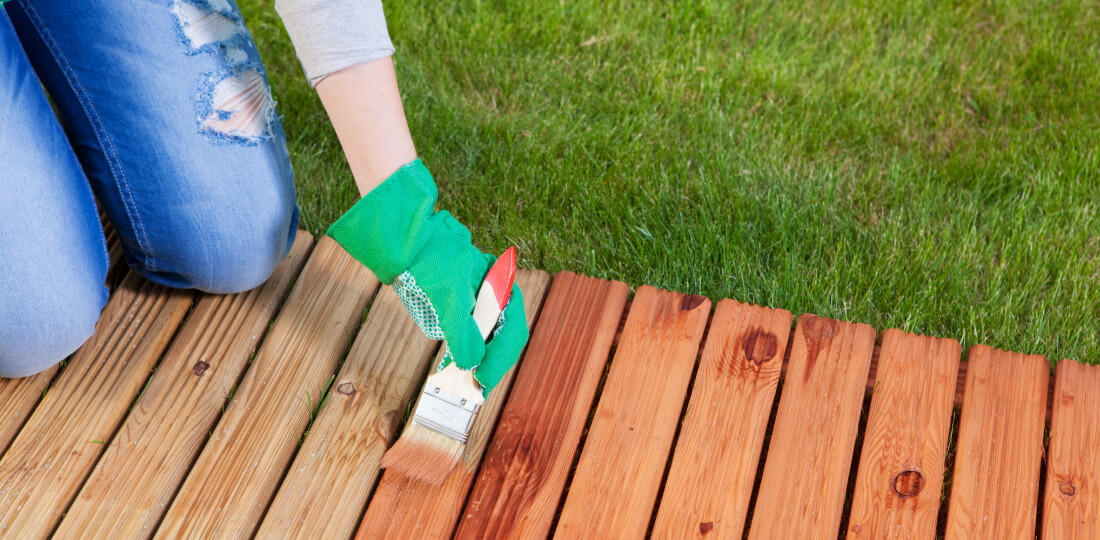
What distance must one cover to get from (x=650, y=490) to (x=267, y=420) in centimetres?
66

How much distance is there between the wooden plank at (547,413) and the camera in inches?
50.5

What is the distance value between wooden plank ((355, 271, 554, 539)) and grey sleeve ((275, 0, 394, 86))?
0.63 m

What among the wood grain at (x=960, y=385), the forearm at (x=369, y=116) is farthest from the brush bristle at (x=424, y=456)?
the wood grain at (x=960, y=385)

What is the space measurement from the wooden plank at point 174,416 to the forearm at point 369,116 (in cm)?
45

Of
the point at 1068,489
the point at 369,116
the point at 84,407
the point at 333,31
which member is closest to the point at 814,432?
the point at 1068,489

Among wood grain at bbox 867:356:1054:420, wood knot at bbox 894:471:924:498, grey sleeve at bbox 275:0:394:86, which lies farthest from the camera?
wood grain at bbox 867:356:1054:420

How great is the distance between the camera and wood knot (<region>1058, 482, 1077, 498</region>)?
130 centimetres

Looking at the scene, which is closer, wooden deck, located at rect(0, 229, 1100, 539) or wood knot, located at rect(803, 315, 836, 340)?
wooden deck, located at rect(0, 229, 1100, 539)

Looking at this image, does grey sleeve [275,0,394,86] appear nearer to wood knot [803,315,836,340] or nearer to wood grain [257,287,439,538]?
wood grain [257,287,439,538]

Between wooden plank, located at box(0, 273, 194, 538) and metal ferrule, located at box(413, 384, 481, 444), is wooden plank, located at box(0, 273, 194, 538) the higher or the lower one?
the higher one

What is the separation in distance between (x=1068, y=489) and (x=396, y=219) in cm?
116

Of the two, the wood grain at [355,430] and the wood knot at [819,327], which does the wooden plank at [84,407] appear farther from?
the wood knot at [819,327]

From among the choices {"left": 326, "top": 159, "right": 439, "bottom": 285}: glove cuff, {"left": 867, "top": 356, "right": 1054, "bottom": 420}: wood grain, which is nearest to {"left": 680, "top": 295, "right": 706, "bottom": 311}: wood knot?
{"left": 867, "top": 356, "right": 1054, "bottom": 420}: wood grain

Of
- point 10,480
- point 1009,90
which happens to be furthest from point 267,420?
point 1009,90
